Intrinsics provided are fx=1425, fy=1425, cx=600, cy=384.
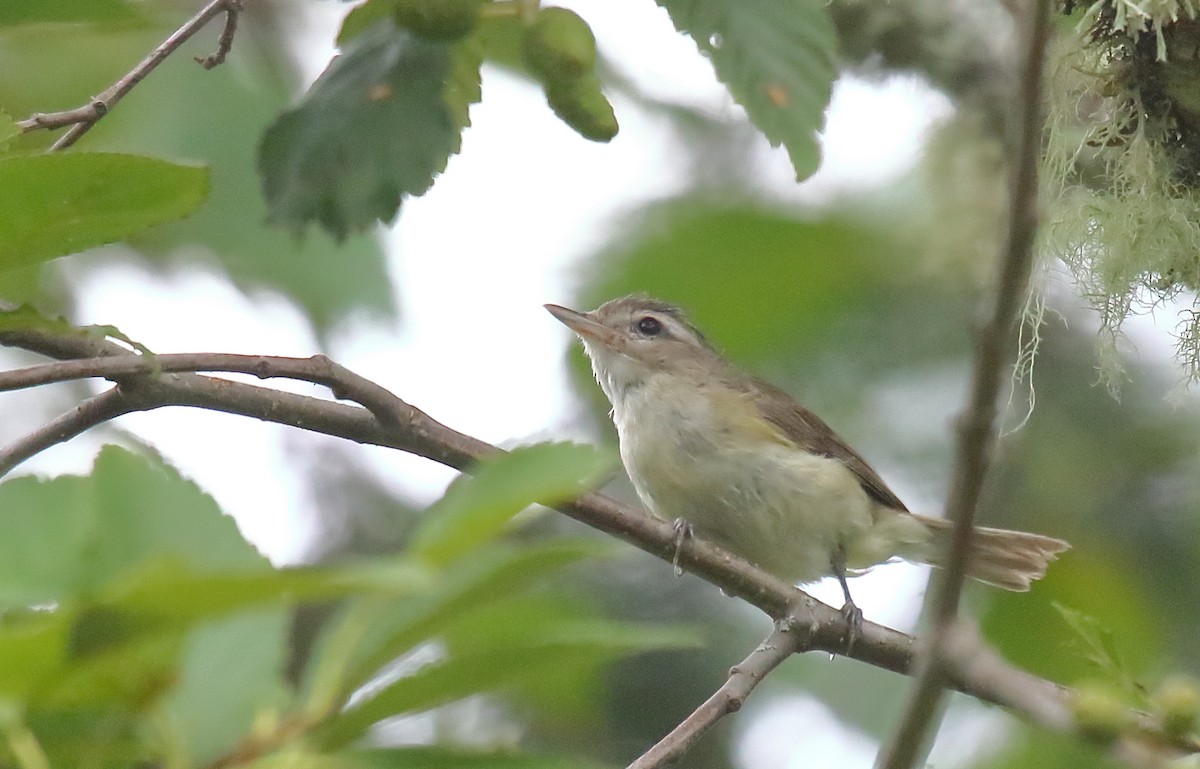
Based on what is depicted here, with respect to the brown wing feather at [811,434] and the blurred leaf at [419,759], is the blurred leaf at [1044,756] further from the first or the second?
the blurred leaf at [419,759]

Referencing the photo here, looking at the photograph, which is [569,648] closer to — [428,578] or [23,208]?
[428,578]

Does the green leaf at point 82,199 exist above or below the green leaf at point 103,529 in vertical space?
above

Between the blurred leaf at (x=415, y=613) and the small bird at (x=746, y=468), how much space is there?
10.7 feet

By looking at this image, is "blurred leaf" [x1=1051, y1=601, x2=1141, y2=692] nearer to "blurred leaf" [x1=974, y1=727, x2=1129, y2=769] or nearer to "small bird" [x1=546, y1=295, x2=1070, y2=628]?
"blurred leaf" [x1=974, y1=727, x2=1129, y2=769]

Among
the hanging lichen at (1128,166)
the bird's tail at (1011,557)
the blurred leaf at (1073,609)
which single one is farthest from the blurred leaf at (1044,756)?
the bird's tail at (1011,557)

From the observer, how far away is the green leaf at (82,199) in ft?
4.75

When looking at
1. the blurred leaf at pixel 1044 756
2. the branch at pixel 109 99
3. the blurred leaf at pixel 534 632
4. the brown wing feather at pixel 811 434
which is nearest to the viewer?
the blurred leaf at pixel 534 632

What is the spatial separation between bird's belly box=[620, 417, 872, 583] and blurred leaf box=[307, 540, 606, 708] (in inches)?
136

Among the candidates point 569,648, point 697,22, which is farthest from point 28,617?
point 697,22

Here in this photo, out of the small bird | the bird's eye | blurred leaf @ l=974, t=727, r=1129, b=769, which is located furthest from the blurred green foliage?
the bird's eye

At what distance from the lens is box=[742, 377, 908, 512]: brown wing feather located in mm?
5043

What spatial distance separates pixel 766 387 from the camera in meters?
5.30

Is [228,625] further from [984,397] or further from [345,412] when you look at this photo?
[345,412]

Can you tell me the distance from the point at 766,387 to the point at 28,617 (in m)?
4.25
